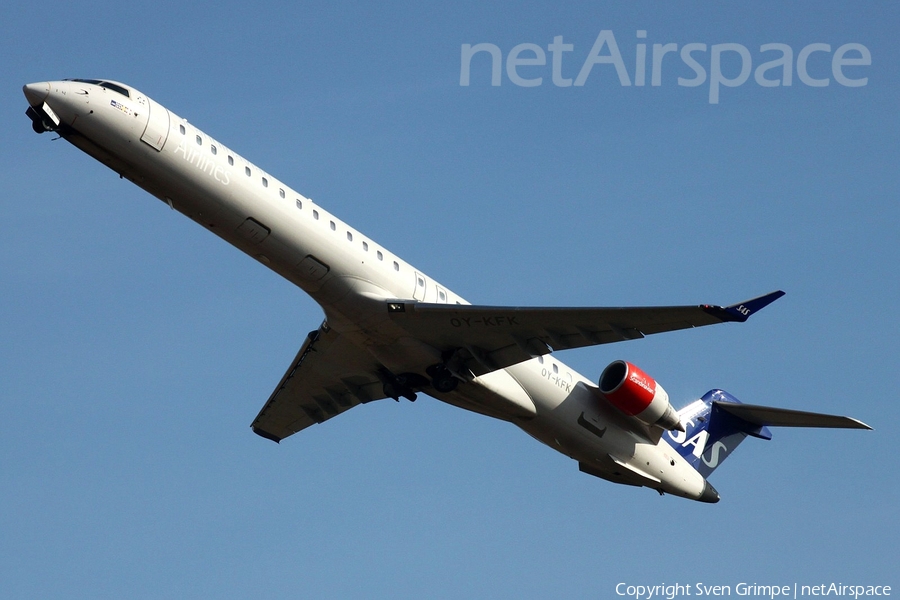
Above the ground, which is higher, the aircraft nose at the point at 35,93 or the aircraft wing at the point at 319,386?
the aircraft nose at the point at 35,93

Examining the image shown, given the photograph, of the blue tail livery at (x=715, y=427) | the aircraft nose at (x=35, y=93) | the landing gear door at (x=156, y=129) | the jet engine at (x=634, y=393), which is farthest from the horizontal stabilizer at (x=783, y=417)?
the aircraft nose at (x=35, y=93)

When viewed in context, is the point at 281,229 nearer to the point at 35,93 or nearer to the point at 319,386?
the point at 35,93

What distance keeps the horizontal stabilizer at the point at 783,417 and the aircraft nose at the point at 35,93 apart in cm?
1637

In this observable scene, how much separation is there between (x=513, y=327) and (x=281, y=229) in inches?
189

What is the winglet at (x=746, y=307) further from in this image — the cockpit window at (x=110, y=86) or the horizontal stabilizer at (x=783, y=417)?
the cockpit window at (x=110, y=86)

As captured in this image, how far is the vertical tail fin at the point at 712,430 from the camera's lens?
95.7ft

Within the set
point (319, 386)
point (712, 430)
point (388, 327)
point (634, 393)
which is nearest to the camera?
point (388, 327)

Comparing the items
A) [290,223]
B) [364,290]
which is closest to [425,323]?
[364,290]

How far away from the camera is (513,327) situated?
22891mm

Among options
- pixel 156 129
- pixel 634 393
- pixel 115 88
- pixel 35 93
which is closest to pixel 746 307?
pixel 634 393

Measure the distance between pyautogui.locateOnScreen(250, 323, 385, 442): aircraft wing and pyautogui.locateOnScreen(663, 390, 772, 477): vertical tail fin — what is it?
25.7 feet

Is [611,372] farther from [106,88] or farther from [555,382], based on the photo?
[106,88]

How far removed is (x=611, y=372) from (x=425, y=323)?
5.39 metres

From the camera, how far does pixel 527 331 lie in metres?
23.0
